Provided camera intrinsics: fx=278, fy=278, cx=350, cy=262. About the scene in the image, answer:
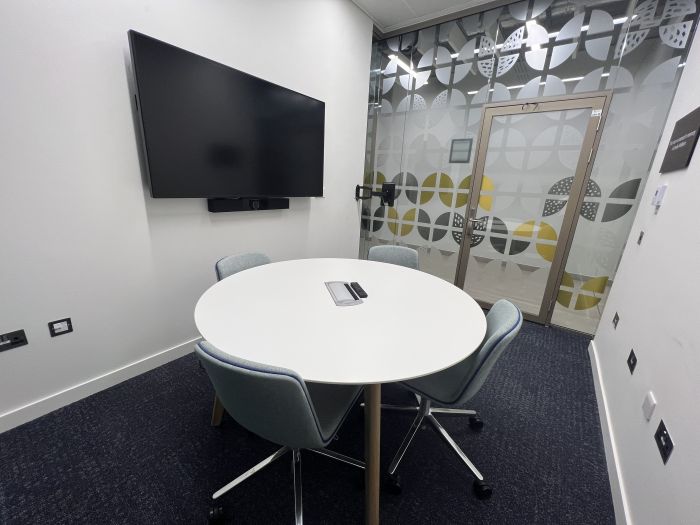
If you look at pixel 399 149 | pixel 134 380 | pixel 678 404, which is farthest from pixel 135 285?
pixel 399 149

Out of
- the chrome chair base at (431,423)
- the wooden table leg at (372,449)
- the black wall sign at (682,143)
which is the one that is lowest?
the chrome chair base at (431,423)

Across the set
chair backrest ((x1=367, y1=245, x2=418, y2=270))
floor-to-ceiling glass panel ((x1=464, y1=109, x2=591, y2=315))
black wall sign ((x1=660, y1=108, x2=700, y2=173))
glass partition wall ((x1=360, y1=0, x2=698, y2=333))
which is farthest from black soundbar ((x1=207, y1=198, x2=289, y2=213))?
black wall sign ((x1=660, y1=108, x2=700, y2=173))

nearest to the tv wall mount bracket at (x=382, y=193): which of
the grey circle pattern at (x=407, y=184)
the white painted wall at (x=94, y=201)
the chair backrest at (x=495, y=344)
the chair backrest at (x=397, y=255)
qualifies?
the grey circle pattern at (x=407, y=184)

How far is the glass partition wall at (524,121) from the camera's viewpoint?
2279 mm

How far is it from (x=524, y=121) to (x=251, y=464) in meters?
3.55

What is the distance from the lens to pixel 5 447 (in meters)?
1.41

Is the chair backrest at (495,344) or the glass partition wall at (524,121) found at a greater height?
the glass partition wall at (524,121)

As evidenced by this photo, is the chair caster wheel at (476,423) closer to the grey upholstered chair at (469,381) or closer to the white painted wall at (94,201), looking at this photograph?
the grey upholstered chair at (469,381)

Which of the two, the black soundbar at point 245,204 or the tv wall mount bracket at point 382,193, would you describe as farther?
the tv wall mount bracket at point 382,193

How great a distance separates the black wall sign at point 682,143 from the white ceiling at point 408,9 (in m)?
2.11

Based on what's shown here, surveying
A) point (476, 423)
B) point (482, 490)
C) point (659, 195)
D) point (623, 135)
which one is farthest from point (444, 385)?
point (623, 135)

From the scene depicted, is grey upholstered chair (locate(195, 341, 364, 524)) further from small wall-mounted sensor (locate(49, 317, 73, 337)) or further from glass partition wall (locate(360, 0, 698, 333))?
glass partition wall (locate(360, 0, 698, 333))

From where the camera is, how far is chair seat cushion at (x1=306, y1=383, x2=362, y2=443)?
1.05 m

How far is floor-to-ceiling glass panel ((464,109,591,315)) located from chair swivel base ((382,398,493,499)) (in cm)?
192
